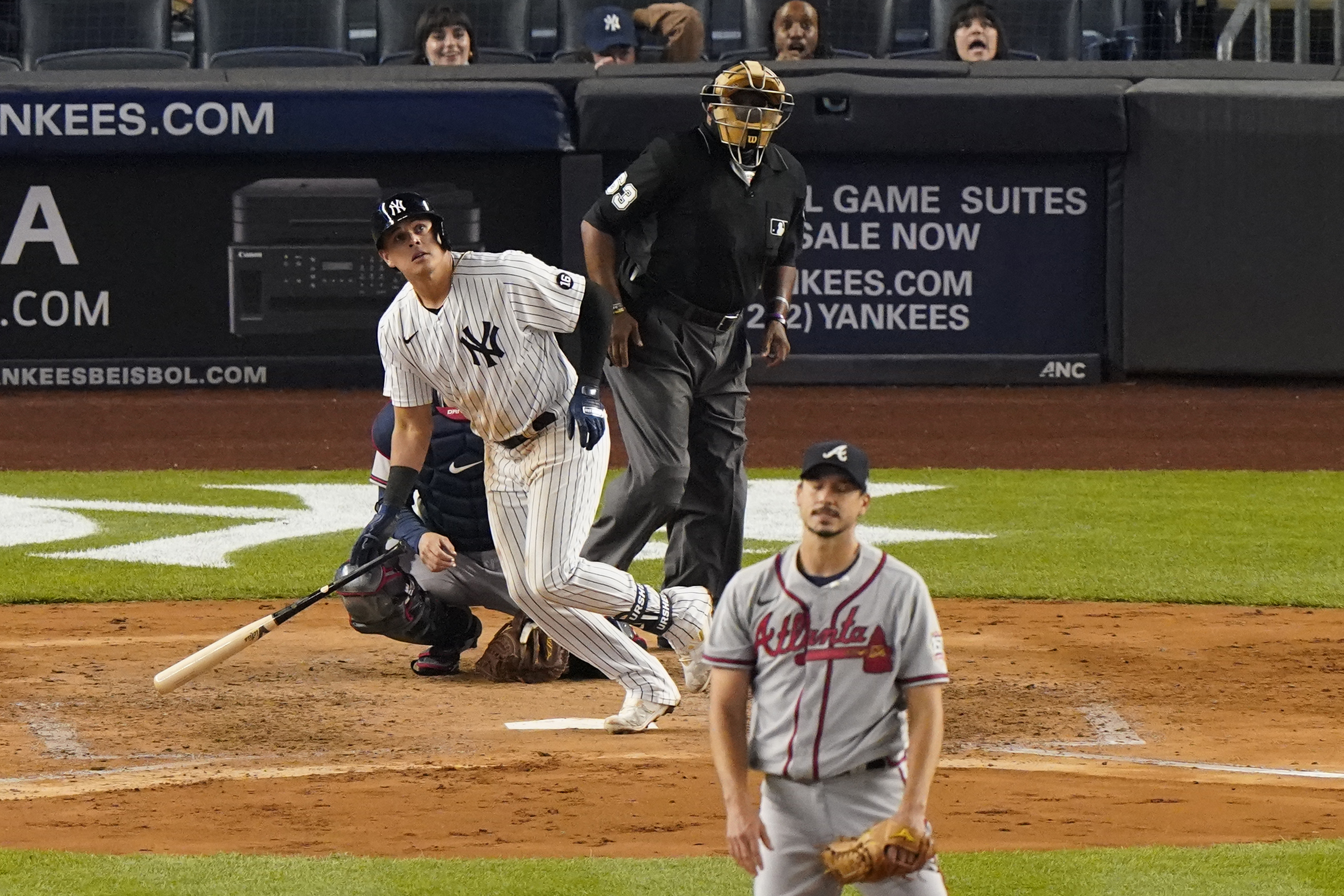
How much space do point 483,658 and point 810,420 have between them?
20.4 feet

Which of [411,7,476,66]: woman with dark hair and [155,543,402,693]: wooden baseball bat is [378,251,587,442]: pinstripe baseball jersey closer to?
[155,543,402,693]: wooden baseball bat

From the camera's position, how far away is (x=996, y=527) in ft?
32.3

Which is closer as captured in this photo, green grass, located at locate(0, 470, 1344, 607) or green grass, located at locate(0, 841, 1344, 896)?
green grass, located at locate(0, 841, 1344, 896)

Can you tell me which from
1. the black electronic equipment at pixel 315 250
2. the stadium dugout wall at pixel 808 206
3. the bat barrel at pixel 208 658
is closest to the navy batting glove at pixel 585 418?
the bat barrel at pixel 208 658

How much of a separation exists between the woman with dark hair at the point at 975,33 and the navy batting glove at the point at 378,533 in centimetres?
857

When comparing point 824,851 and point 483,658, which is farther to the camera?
point 483,658

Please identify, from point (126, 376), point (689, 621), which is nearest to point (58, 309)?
point (126, 376)

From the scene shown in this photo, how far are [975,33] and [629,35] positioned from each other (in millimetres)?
2320

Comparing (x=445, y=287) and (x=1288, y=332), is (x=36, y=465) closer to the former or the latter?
(x=445, y=287)

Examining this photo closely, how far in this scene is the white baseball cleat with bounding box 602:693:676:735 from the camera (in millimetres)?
5699

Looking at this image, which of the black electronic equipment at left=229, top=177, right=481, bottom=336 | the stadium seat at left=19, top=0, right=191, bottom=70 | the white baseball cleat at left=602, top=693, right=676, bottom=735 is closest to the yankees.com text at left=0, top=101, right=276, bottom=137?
the black electronic equipment at left=229, top=177, right=481, bottom=336

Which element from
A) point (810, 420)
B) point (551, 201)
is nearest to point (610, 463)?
point (810, 420)

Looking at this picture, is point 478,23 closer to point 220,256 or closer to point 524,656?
point 220,256

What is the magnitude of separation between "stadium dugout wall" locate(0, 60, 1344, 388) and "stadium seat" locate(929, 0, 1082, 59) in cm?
97
